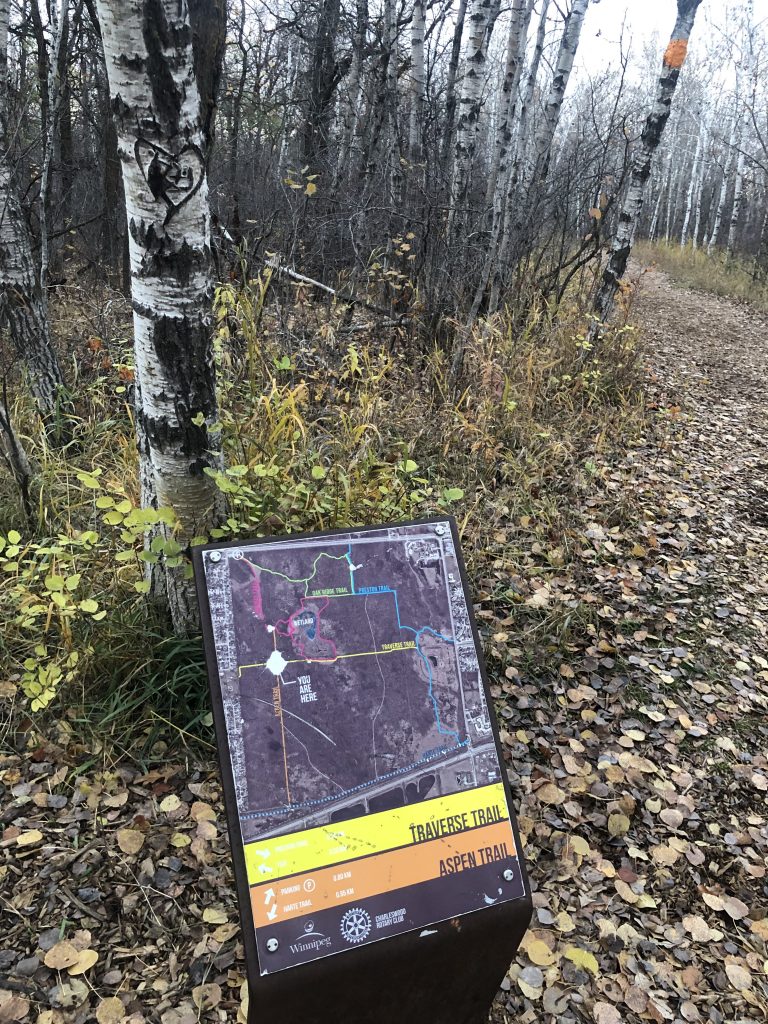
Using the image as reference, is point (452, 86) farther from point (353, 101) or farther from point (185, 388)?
point (185, 388)

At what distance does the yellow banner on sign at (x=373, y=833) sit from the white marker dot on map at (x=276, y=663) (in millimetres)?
396

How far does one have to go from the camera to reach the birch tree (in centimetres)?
383

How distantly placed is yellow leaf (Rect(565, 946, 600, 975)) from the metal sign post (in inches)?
19.7

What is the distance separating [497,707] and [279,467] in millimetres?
1590

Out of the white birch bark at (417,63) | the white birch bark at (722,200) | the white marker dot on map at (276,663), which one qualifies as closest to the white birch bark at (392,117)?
the white birch bark at (417,63)

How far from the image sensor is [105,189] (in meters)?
7.62

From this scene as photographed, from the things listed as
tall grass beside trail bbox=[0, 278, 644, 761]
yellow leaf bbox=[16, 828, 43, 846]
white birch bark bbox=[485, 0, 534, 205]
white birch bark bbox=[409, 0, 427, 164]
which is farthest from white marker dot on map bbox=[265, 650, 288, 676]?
white birch bark bbox=[409, 0, 427, 164]

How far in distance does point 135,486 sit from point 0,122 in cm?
243

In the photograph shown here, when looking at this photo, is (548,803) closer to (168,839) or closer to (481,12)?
(168,839)

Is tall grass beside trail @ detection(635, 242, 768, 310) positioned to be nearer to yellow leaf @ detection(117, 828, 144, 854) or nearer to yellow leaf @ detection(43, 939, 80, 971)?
yellow leaf @ detection(117, 828, 144, 854)

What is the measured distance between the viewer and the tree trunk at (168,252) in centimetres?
188

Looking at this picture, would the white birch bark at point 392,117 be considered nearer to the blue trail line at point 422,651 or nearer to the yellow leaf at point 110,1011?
the blue trail line at point 422,651

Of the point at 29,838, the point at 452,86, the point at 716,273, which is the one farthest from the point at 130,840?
the point at 716,273

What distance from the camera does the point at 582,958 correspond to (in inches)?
87.1
